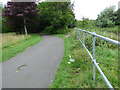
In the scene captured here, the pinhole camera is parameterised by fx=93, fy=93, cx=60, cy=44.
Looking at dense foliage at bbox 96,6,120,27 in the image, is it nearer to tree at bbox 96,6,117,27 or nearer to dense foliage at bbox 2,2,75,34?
tree at bbox 96,6,117,27

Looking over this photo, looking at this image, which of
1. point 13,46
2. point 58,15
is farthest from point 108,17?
point 13,46

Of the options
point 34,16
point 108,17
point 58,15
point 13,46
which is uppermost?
point 108,17

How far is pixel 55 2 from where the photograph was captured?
1866 centimetres

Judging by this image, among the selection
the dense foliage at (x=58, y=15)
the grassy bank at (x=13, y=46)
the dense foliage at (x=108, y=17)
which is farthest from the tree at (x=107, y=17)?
the grassy bank at (x=13, y=46)

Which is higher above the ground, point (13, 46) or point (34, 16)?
point (34, 16)

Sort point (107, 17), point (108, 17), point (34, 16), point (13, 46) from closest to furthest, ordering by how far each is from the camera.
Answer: point (13, 46), point (34, 16), point (108, 17), point (107, 17)

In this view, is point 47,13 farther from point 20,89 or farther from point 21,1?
point 20,89

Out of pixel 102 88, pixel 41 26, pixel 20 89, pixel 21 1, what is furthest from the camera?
pixel 41 26

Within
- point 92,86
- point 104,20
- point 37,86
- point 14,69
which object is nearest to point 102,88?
point 92,86

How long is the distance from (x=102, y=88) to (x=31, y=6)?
46.2 feet

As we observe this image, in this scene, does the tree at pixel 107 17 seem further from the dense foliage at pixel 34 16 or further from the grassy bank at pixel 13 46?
the grassy bank at pixel 13 46

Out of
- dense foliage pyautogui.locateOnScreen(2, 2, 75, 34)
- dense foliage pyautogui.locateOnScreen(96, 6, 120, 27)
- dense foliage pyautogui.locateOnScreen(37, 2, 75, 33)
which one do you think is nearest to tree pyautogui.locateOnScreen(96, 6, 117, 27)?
dense foliage pyautogui.locateOnScreen(96, 6, 120, 27)

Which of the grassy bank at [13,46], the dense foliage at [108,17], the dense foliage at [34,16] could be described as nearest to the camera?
the grassy bank at [13,46]

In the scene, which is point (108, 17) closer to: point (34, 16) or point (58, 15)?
point (58, 15)
